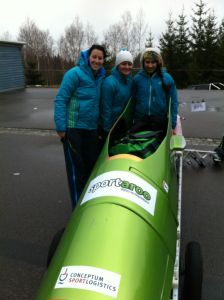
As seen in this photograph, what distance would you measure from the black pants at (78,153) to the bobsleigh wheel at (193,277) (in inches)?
63.8

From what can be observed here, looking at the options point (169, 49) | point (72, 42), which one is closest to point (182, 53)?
point (169, 49)

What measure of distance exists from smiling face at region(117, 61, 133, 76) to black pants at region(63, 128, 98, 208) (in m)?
0.69

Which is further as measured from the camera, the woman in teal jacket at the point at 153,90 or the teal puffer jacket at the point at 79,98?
the woman in teal jacket at the point at 153,90

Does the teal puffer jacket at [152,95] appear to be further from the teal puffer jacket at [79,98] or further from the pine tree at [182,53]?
the pine tree at [182,53]

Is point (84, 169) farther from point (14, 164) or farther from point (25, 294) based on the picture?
point (14, 164)

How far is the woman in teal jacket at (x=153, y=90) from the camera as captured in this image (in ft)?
13.4

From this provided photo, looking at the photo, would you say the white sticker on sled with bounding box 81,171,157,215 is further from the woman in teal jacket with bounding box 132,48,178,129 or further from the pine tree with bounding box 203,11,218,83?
the pine tree with bounding box 203,11,218,83

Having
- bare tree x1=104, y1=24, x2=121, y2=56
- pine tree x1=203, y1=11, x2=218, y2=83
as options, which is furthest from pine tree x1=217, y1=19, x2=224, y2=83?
bare tree x1=104, y1=24, x2=121, y2=56

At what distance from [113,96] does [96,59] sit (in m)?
0.47

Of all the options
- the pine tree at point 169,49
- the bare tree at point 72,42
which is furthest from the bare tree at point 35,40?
the pine tree at point 169,49

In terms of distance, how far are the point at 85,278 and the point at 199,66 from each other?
33.8m

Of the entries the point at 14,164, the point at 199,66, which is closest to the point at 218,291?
the point at 14,164

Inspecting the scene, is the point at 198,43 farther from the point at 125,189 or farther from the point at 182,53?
the point at 125,189

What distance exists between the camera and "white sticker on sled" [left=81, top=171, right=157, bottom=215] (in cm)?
238
